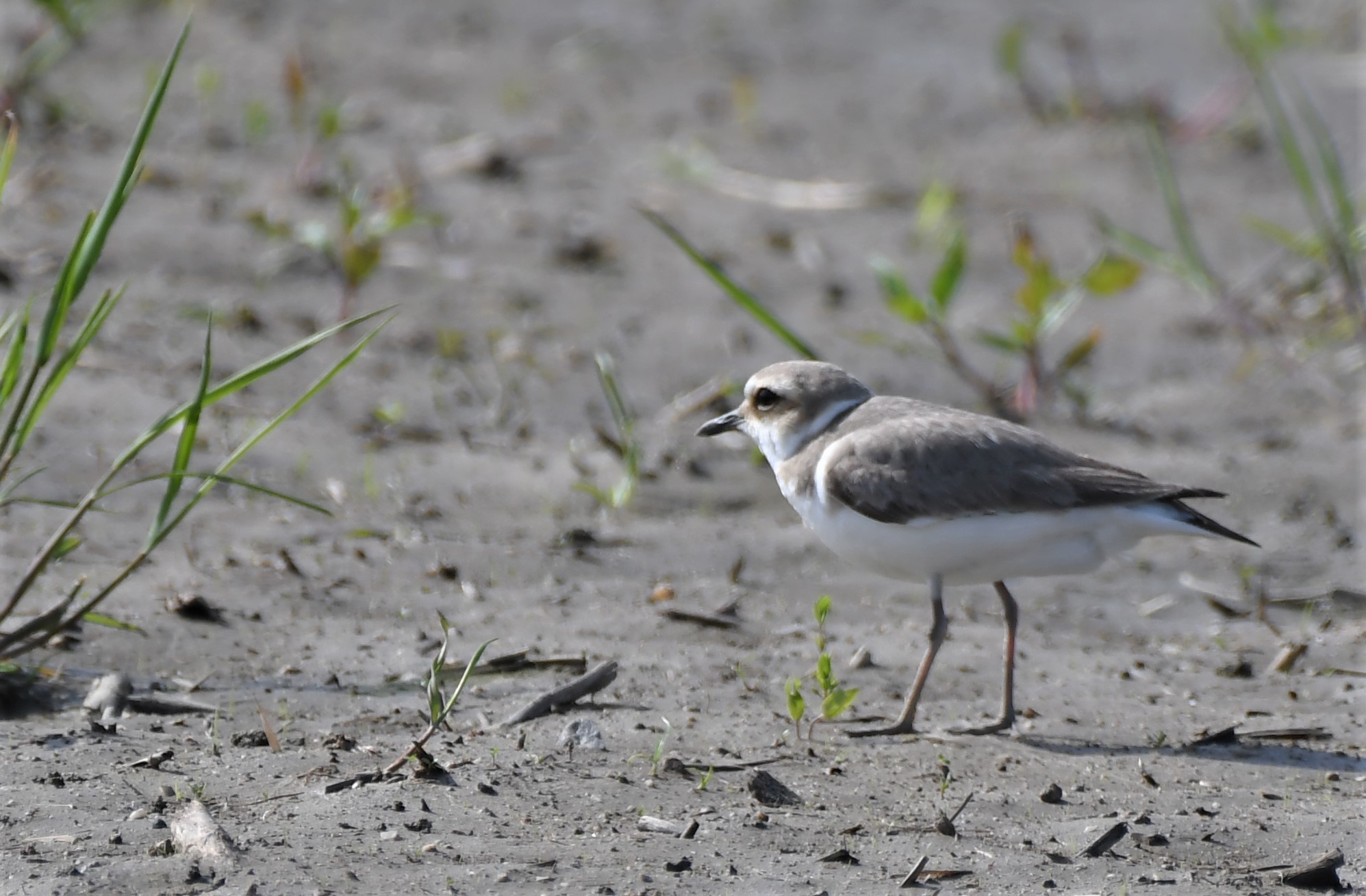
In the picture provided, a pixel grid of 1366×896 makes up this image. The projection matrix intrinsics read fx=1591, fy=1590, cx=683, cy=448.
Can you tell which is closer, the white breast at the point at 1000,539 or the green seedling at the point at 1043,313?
the white breast at the point at 1000,539

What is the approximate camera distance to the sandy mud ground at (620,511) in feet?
10.3

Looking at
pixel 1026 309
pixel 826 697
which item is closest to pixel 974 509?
pixel 826 697

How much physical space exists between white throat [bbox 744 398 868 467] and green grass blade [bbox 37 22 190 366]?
1.90 meters

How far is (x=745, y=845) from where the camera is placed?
3084mm

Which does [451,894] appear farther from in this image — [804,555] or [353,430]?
[353,430]

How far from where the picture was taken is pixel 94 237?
3256mm

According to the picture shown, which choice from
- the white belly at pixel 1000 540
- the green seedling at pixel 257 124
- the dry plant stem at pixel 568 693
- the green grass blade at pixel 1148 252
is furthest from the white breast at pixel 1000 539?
the green seedling at pixel 257 124

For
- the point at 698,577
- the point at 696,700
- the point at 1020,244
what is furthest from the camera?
the point at 1020,244

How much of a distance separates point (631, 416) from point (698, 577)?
1.21 meters

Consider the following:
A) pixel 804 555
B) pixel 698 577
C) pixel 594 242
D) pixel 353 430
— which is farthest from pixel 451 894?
pixel 594 242

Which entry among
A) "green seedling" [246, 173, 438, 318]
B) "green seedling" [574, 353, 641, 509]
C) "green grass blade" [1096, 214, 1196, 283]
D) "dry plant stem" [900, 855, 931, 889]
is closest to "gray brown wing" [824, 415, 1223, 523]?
"green seedling" [574, 353, 641, 509]

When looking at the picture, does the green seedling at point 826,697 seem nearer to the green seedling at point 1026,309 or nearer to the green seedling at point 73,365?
the green seedling at point 73,365

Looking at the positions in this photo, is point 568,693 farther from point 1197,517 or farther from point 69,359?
point 1197,517

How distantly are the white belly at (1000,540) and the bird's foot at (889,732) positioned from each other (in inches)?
16.2
